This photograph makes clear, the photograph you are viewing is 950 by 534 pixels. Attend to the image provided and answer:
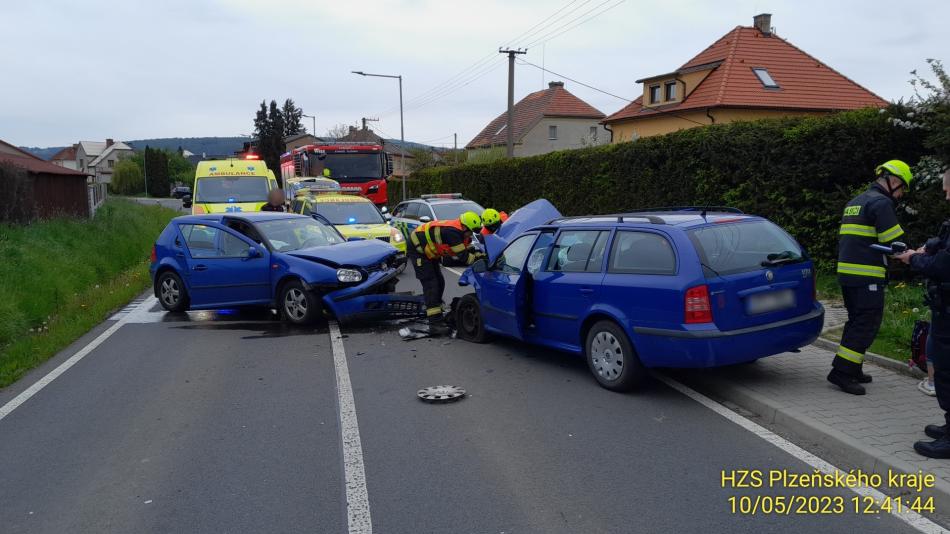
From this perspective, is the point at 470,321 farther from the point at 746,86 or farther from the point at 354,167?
the point at 746,86

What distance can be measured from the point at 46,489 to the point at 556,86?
184 feet

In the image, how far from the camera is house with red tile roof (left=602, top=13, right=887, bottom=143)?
30266 millimetres

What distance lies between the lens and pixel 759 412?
5.69 metres

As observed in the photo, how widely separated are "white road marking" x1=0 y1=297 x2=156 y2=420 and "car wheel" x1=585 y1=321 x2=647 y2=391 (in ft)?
16.8

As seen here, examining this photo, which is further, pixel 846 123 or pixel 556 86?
pixel 556 86

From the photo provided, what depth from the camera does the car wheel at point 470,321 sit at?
847cm

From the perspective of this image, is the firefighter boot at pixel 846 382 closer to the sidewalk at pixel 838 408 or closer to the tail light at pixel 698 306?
the sidewalk at pixel 838 408

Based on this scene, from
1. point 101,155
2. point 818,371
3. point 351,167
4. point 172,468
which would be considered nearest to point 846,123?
point 818,371

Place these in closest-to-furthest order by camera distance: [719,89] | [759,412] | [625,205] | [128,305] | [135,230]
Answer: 1. [759,412]
2. [128,305]
3. [625,205]
4. [135,230]
5. [719,89]

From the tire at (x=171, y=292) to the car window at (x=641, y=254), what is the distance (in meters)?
7.29

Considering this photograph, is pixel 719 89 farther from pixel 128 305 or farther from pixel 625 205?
pixel 128 305

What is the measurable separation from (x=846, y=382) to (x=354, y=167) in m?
22.5

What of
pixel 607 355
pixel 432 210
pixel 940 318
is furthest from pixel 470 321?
pixel 432 210

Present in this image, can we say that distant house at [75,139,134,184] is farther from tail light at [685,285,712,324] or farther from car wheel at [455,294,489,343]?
tail light at [685,285,712,324]
